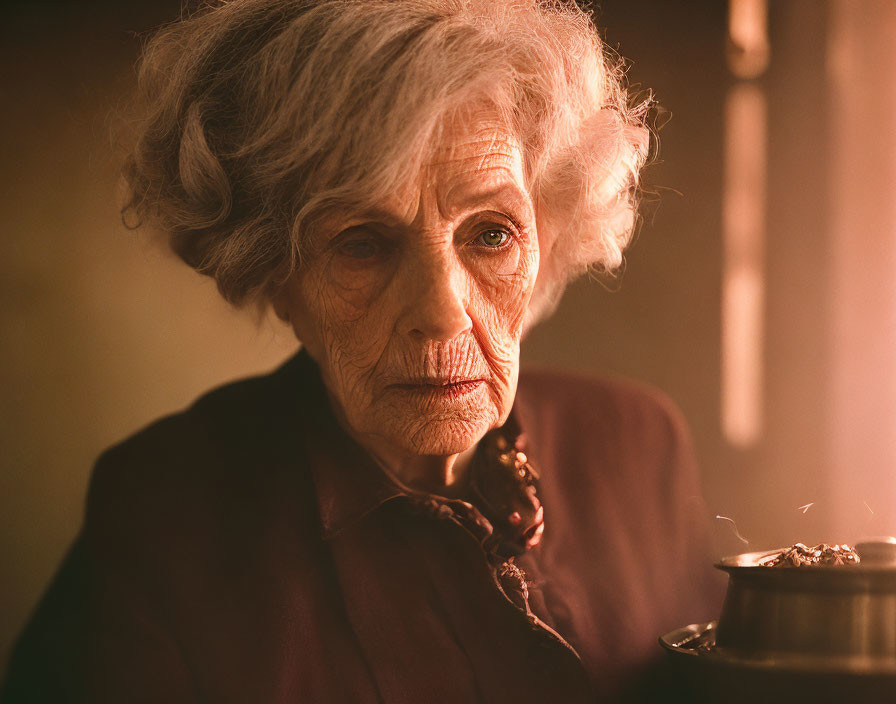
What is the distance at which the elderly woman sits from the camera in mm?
873

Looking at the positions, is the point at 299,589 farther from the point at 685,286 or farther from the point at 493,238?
the point at 685,286

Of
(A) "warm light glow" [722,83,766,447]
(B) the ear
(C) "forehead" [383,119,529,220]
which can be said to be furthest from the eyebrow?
(A) "warm light glow" [722,83,766,447]

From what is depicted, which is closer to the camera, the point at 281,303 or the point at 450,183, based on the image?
the point at 450,183

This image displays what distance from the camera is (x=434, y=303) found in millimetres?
874

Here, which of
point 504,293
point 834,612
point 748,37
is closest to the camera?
point 834,612

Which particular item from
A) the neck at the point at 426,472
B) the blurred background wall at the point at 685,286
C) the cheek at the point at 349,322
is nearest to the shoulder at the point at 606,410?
the blurred background wall at the point at 685,286

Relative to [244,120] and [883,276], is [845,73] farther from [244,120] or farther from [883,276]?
[244,120]

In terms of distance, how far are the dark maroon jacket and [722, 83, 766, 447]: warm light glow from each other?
1.00 feet

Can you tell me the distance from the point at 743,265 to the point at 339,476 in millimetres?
705

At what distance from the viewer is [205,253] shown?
0.98 meters

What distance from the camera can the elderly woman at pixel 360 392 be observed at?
873 mm

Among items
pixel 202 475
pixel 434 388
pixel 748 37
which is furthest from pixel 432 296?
pixel 748 37

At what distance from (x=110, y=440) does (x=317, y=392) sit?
0.96ft

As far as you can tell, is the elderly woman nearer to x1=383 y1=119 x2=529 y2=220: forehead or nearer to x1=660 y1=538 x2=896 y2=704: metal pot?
x1=383 y1=119 x2=529 y2=220: forehead
